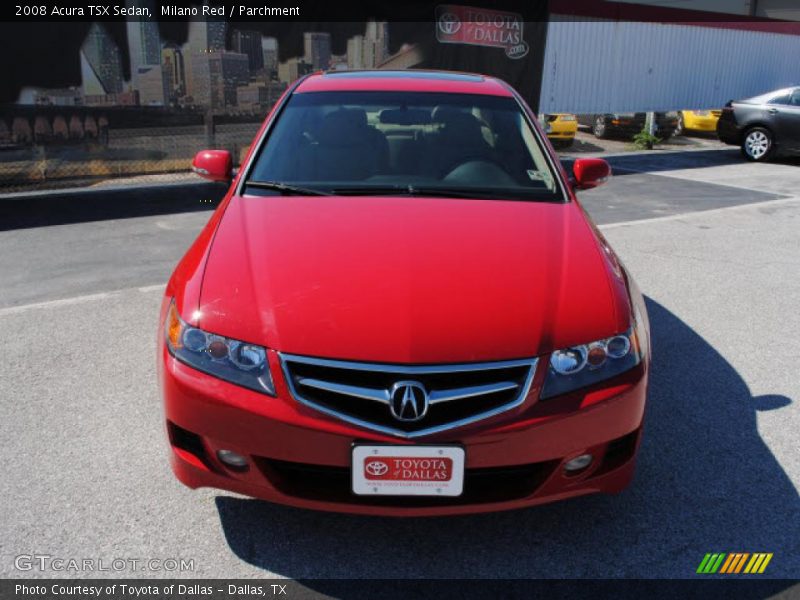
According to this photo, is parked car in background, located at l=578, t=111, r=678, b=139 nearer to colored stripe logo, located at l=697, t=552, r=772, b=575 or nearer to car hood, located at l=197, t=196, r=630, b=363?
A: car hood, located at l=197, t=196, r=630, b=363

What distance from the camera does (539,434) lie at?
2314mm

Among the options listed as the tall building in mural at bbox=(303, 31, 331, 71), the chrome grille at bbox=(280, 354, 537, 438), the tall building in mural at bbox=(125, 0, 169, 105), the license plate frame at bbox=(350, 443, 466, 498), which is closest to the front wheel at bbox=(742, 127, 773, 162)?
the tall building in mural at bbox=(303, 31, 331, 71)

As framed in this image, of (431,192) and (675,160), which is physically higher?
(431,192)

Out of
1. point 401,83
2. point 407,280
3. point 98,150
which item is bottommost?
point 98,150

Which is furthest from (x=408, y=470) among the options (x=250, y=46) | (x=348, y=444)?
(x=250, y=46)

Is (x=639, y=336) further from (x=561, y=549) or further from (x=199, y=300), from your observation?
(x=199, y=300)

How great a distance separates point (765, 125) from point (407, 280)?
14.0 meters

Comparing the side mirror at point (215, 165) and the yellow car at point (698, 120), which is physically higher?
the side mirror at point (215, 165)

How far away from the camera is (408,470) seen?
2.28 meters

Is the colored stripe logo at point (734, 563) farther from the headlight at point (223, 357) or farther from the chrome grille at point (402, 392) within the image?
the headlight at point (223, 357)

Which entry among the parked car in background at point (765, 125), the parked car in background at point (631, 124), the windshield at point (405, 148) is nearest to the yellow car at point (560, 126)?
the parked car in background at point (631, 124)

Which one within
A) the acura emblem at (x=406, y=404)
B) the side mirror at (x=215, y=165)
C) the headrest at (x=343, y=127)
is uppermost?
the headrest at (x=343, y=127)

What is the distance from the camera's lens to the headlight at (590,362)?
238 cm

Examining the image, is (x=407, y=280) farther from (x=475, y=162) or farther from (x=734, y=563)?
(x=734, y=563)
